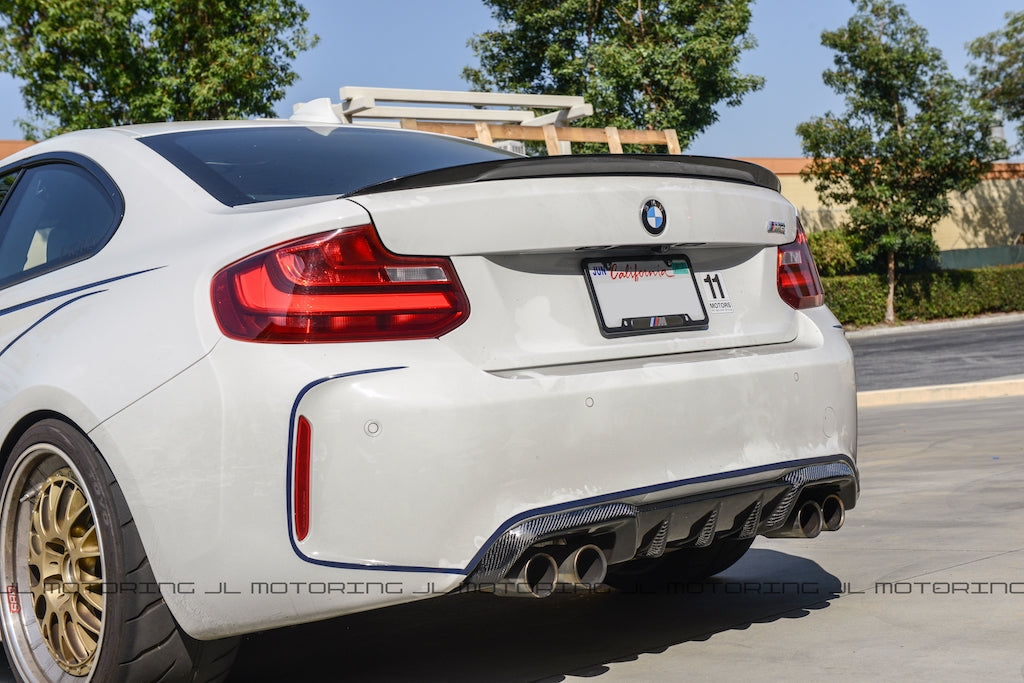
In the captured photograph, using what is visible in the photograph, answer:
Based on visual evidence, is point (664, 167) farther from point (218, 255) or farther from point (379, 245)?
point (218, 255)

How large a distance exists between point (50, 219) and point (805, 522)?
7.66ft

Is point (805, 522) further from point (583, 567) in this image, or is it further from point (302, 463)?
point (302, 463)

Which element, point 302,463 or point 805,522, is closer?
point 302,463

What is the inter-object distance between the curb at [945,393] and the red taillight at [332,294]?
31.0ft

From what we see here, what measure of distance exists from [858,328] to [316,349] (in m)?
30.7

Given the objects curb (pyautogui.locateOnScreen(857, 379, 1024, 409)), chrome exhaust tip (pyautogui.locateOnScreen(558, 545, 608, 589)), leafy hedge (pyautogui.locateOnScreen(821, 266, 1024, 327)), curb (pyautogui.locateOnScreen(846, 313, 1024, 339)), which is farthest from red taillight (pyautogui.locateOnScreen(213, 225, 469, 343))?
leafy hedge (pyautogui.locateOnScreen(821, 266, 1024, 327))

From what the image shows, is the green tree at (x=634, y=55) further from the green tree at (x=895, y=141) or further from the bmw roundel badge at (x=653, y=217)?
the bmw roundel badge at (x=653, y=217)

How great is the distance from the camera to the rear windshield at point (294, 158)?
10.6ft

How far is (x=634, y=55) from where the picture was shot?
30.5 m

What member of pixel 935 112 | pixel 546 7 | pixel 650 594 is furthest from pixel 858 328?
pixel 650 594

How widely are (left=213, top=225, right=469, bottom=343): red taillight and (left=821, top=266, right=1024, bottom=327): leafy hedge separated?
28881 mm

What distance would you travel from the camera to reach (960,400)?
451 inches

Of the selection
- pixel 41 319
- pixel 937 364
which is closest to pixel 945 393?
pixel 937 364

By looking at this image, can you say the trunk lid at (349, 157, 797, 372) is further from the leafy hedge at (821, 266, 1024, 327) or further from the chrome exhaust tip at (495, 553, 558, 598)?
the leafy hedge at (821, 266, 1024, 327)
